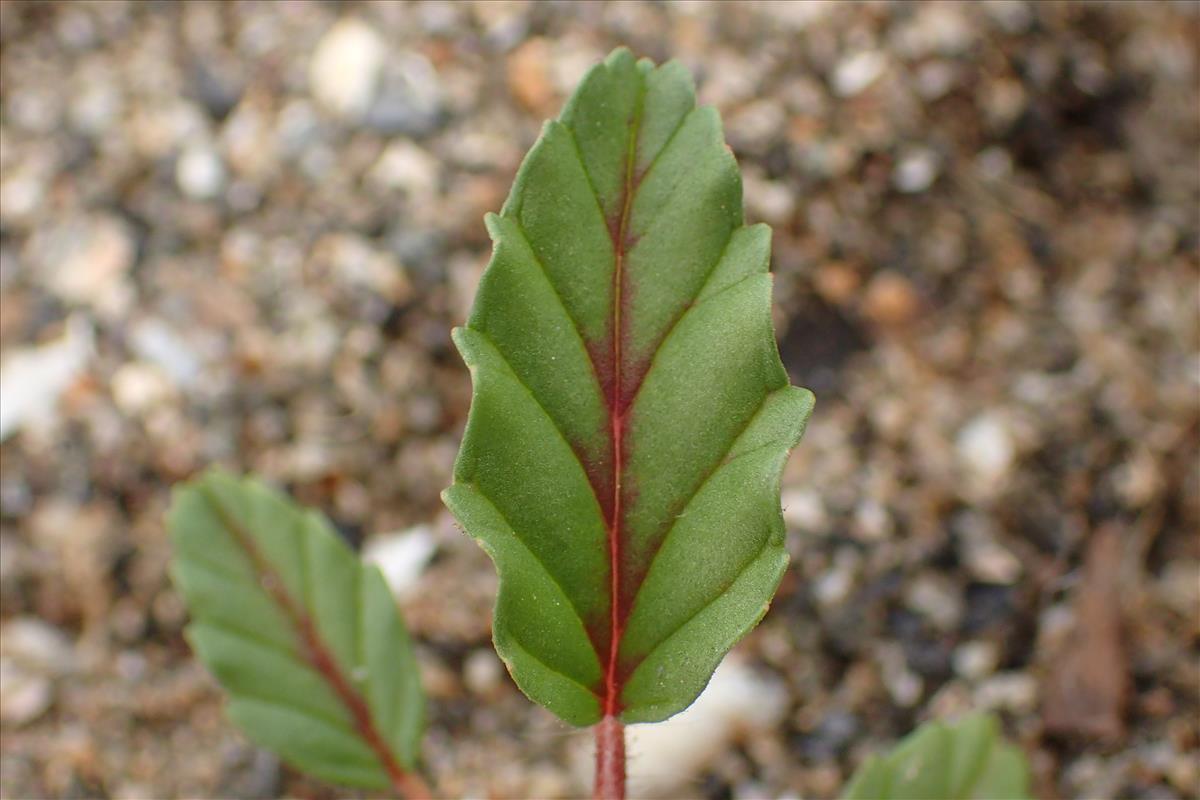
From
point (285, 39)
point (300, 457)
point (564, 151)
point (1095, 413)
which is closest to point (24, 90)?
point (285, 39)

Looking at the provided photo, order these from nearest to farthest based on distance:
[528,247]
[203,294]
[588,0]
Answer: [528,247], [203,294], [588,0]

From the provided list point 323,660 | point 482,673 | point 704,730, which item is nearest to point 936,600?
point 704,730

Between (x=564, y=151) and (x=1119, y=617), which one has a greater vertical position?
(x=564, y=151)

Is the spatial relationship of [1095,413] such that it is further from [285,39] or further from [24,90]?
[24,90]

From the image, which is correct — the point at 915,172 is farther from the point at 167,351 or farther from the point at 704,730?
the point at 167,351

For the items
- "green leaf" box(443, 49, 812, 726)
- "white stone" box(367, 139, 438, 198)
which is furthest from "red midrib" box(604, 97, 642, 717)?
"white stone" box(367, 139, 438, 198)

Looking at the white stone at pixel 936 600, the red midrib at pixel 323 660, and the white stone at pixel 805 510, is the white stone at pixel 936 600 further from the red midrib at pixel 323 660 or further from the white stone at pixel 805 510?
the red midrib at pixel 323 660

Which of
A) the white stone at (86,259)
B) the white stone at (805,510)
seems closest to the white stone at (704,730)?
the white stone at (805,510)
